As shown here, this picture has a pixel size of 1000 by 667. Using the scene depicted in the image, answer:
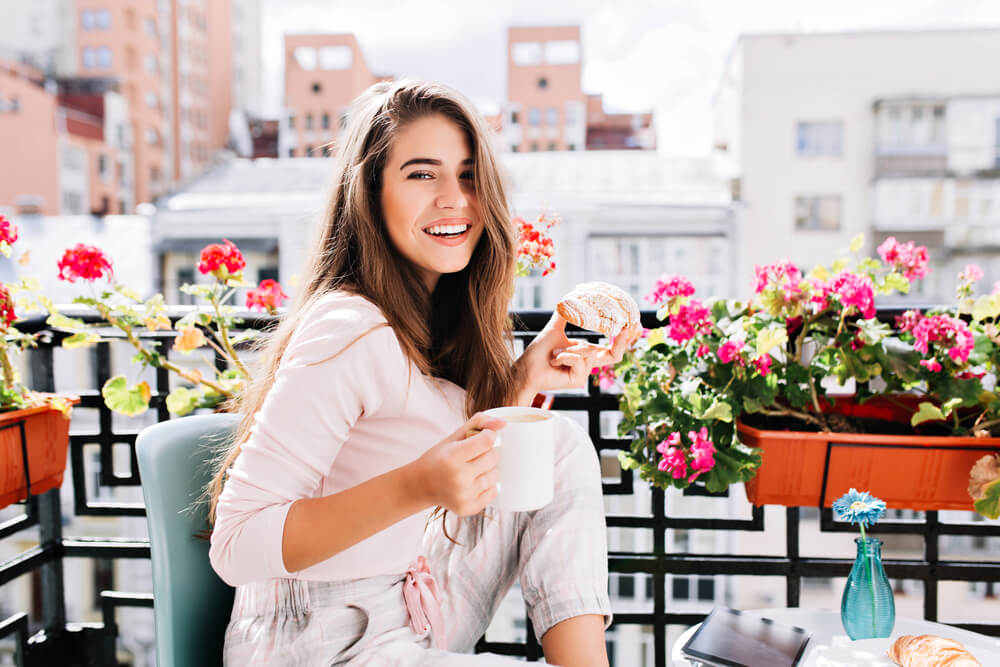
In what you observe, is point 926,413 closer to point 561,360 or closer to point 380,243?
point 561,360

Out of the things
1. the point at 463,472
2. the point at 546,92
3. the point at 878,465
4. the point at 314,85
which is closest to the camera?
the point at 463,472

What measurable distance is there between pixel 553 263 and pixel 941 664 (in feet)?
2.37

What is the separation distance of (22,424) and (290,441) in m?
0.65

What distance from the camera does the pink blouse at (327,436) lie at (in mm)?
661

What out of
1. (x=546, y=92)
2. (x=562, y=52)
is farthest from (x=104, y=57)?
(x=562, y=52)

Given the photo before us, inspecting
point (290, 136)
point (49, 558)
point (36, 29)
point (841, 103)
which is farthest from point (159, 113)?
point (49, 558)

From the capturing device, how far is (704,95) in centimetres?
2589

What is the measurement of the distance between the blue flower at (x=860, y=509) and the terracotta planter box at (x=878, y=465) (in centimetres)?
12

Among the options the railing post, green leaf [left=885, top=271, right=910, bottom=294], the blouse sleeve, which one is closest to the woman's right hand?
the blouse sleeve

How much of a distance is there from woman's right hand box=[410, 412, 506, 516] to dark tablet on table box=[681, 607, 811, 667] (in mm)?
397

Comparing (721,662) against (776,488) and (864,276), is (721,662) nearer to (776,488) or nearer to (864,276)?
(776,488)

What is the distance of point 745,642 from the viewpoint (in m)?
0.87

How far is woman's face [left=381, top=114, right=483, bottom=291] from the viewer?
32.4 inches

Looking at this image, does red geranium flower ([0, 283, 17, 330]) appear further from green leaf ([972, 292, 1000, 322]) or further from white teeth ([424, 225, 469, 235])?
green leaf ([972, 292, 1000, 322])
